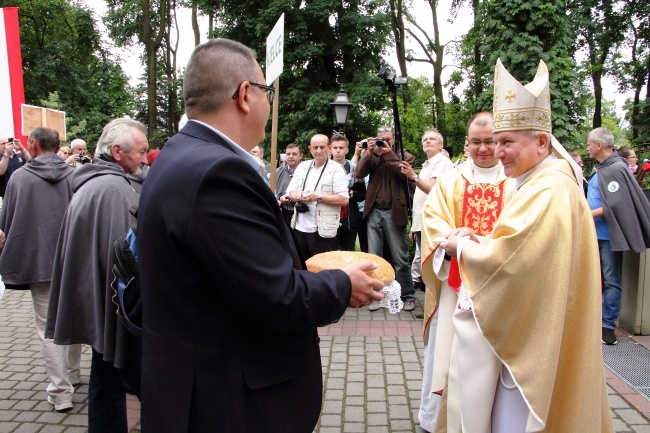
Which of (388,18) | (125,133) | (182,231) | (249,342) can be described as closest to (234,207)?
(182,231)

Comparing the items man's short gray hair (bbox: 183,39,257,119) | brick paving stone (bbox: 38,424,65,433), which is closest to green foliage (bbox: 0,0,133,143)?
brick paving stone (bbox: 38,424,65,433)

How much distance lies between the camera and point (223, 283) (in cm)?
151

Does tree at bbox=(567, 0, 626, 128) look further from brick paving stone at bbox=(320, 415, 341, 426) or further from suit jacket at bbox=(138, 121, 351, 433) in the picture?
suit jacket at bbox=(138, 121, 351, 433)

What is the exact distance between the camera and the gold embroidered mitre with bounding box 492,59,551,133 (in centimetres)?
260

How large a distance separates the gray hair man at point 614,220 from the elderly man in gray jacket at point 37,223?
522cm

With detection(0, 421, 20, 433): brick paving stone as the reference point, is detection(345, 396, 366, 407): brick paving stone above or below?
below

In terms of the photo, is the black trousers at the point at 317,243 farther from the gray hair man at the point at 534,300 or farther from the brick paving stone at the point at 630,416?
the gray hair man at the point at 534,300

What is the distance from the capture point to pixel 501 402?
260cm

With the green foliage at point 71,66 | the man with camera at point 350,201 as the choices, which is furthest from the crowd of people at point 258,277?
the green foliage at point 71,66

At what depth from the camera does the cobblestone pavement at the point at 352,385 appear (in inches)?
155

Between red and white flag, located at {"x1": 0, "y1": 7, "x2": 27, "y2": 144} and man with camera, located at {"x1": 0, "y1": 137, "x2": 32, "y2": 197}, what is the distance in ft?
1.34

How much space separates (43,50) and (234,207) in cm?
3194

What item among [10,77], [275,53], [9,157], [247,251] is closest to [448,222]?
[275,53]

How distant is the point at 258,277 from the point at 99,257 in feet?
6.94
